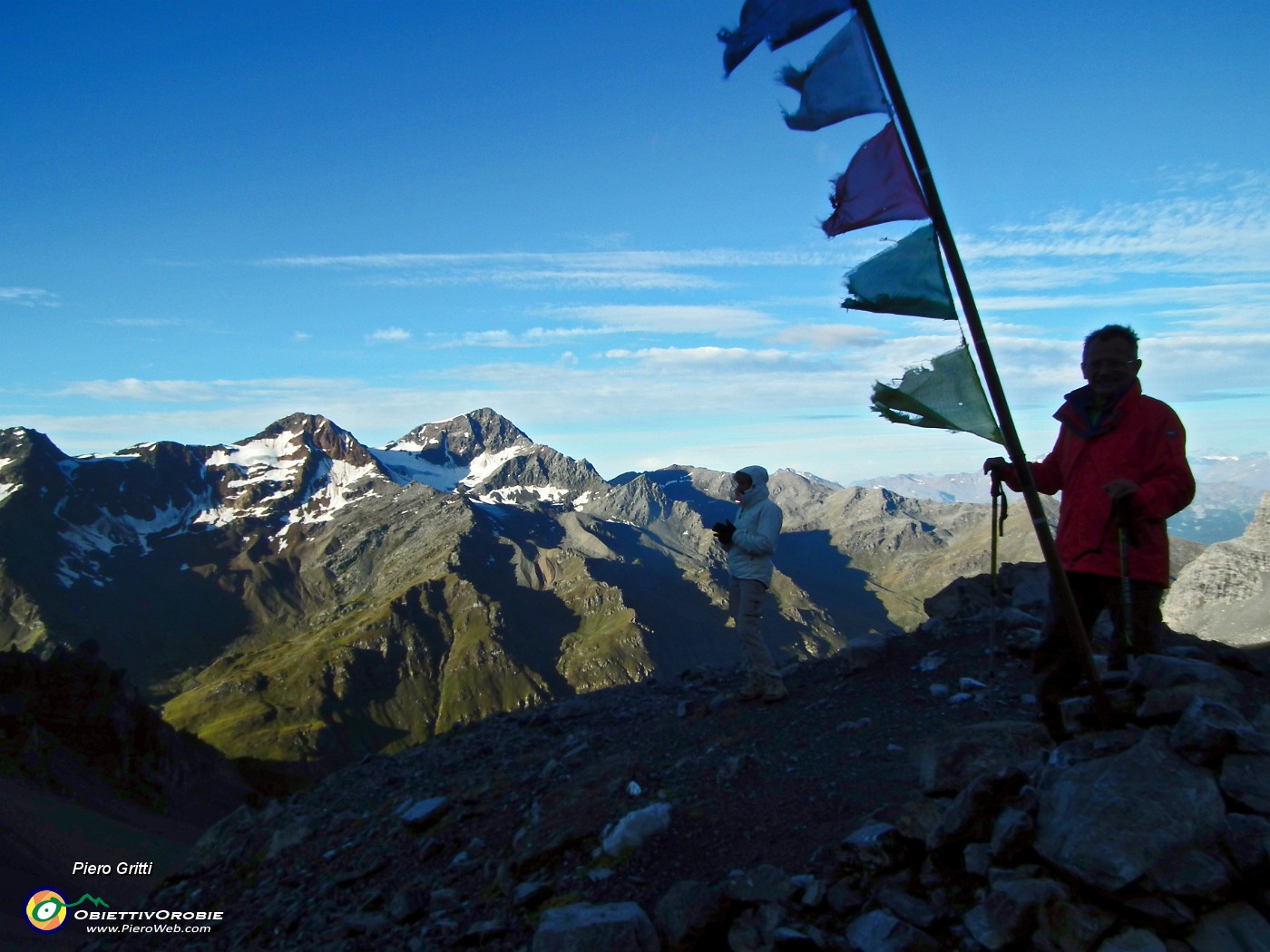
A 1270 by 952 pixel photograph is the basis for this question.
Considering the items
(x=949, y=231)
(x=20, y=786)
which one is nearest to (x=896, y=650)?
(x=949, y=231)

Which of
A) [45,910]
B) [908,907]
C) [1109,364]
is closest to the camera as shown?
[908,907]

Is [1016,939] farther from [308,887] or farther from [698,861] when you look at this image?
[308,887]

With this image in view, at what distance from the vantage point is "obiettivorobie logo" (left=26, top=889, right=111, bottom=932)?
44.0 ft

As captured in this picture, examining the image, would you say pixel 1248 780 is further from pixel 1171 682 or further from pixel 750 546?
pixel 750 546

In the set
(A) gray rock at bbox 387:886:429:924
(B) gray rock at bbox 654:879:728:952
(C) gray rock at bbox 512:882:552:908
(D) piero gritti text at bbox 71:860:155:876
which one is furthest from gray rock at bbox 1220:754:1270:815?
(D) piero gritti text at bbox 71:860:155:876

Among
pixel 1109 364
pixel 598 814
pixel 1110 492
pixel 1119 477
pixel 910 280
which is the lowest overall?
pixel 598 814

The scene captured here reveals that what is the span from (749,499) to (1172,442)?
270 inches

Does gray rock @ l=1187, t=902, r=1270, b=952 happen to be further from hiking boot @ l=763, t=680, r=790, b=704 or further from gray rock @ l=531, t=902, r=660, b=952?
hiking boot @ l=763, t=680, r=790, b=704

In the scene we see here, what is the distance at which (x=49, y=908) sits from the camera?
1410cm

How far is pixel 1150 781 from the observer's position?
531 cm

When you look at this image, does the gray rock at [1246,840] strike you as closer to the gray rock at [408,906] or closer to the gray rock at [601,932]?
the gray rock at [601,932]

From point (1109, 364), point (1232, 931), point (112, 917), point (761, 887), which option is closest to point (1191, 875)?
point (1232, 931)

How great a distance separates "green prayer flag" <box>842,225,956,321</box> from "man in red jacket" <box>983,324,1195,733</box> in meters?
1.61

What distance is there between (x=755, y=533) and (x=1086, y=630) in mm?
5838
